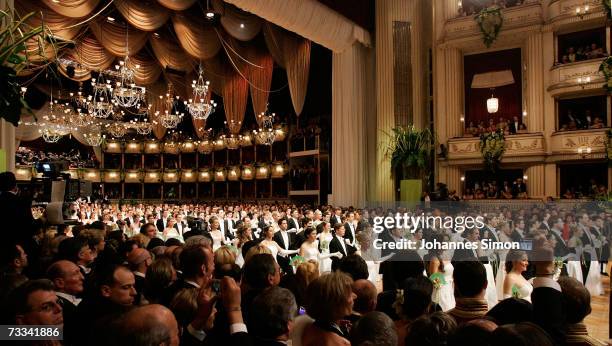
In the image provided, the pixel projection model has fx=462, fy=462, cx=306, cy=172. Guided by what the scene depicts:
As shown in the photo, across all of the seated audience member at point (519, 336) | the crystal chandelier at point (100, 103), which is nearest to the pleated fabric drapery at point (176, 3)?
the crystal chandelier at point (100, 103)

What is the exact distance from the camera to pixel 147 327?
1.58 meters

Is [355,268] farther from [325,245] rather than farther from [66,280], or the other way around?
[325,245]

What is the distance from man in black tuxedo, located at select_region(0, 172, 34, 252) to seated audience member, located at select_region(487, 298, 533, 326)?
3.74 metres

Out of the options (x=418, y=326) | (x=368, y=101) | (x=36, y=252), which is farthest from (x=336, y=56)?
(x=418, y=326)

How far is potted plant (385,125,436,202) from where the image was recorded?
54.3 feet

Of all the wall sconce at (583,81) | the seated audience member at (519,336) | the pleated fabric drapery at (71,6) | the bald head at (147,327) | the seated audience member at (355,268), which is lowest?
the seated audience member at (355,268)

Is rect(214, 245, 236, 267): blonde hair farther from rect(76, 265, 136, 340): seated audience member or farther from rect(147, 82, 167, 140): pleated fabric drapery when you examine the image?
rect(147, 82, 167, 140): pleated fabric drapery

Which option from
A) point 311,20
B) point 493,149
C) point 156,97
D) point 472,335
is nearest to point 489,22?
point 493,149

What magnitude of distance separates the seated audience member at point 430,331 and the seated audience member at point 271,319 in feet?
1.74

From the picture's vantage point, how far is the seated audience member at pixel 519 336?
1.60 meters

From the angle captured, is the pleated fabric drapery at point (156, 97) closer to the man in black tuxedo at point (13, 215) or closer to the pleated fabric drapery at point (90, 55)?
the pleated fabric drapery at point (90, 55)

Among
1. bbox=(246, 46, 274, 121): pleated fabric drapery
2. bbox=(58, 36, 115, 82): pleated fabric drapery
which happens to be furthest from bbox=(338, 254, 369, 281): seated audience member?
bbox=(58, 36, 115, 82): pleated fabric drapery

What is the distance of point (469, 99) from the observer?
59.3 feet

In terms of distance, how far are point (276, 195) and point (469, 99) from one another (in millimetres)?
11271
